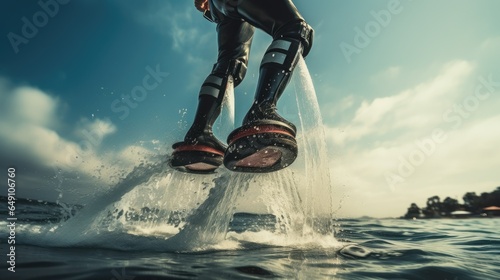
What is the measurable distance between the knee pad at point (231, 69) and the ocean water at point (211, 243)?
38cm

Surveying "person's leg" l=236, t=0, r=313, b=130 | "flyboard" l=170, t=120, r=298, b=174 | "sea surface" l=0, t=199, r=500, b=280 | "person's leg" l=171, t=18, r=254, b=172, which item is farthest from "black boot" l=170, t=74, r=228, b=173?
"sea surface" l=0, t=199, r=500, b=280

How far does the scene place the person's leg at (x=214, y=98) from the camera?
8.49ft

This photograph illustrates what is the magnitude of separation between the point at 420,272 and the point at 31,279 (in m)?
2.14

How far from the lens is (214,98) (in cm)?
282

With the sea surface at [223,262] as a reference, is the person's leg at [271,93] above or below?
above

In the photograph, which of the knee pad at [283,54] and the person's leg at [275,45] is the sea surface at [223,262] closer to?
the person's leg at [275,45]

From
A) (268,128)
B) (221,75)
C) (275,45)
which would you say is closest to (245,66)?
(221,75)

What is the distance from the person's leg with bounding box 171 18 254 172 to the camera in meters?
2.59

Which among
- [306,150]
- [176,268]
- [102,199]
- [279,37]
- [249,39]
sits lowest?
[176,268]

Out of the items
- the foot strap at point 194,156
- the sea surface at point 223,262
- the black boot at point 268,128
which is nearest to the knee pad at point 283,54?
the black boot at point 268,128

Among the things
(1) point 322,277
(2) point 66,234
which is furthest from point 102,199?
(1) point 322,277

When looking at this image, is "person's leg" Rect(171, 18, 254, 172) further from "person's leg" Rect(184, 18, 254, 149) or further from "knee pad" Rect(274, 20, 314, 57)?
"knee pad" Rect(274, 20, 314, 57)

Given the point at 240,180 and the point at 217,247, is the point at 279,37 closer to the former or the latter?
the point at 240,180

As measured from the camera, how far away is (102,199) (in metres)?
2.86
